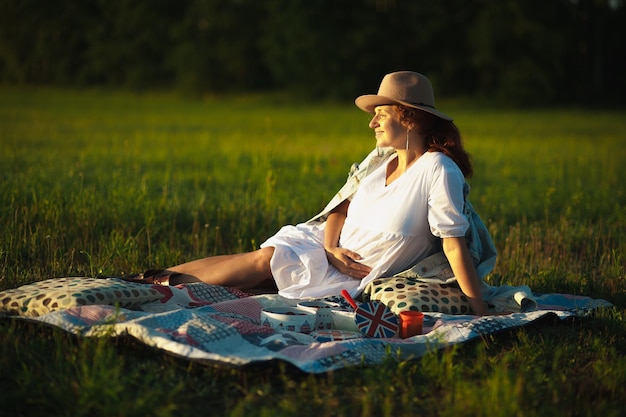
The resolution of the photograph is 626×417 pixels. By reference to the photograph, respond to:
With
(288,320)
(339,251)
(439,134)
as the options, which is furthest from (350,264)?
(439,134)

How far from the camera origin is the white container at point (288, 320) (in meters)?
4.76

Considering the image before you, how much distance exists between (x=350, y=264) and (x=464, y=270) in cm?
77

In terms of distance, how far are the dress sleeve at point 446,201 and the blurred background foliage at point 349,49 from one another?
112 ft

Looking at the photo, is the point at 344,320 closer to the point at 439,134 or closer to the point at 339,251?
the point at 339,251

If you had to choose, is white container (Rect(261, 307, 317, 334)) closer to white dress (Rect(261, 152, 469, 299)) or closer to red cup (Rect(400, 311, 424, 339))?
red cup (Rect(400, 311, 424, 339))

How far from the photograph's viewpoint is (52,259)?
6512mm

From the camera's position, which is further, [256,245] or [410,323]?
[256,245]

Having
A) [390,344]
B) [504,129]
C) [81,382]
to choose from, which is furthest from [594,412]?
[504,129]

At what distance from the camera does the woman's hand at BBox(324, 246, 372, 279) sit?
217 inches

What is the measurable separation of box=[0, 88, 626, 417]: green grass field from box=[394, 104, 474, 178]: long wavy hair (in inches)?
44.0

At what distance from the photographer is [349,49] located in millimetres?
42188

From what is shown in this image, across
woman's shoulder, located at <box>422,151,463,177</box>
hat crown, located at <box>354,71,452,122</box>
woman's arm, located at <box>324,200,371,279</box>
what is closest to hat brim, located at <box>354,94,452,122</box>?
hat crown, located at <box>354,71,452,122</box>

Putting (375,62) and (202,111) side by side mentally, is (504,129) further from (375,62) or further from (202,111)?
(375,62)

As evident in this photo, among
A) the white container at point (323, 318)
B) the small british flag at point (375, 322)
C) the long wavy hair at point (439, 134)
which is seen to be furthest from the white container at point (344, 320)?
the long wavy hair at point (439, 134)
